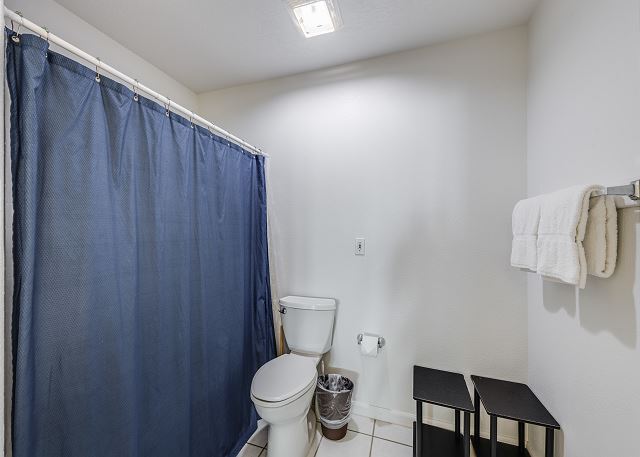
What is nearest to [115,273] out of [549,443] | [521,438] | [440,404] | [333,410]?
[333,410]

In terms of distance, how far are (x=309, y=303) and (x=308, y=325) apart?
143 millimetres

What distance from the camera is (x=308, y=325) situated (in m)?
1.77

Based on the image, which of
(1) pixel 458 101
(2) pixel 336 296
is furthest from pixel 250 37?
(2) pixel 336 296

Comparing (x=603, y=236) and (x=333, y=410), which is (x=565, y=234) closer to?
(x=603, y=236)

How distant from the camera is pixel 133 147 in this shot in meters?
1.08

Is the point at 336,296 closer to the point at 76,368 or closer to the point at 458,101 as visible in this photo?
the point at 76,368

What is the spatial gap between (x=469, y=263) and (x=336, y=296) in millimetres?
878

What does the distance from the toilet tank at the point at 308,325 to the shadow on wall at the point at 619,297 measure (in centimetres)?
124

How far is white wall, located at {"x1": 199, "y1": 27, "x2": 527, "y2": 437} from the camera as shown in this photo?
5.06ft

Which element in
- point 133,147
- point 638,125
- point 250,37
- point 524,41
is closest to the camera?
point 638,125

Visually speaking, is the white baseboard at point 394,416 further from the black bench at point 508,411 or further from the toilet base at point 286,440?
the toilet base at point 286,440

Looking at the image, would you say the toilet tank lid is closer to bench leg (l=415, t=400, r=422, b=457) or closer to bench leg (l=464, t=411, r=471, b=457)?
bench leg (l=415, t=400, r=422, b=457)

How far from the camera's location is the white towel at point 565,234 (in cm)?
89

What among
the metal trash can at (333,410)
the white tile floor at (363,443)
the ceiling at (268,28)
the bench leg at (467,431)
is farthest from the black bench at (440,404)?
the ceiling at (268,28)
